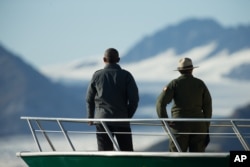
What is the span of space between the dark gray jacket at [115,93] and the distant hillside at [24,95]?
25.2m

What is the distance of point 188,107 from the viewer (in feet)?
62.5

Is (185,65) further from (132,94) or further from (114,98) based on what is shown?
(114,98)

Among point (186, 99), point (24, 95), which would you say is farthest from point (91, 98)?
point (24, 95)

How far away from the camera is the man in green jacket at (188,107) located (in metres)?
19.0

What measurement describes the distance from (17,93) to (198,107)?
96.8 ft

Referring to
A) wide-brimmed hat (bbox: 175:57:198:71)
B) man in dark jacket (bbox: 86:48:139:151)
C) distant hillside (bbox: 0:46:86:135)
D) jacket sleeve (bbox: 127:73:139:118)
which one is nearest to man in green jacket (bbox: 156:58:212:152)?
wide-brimmed hat (bbox: 175:57:198:71)

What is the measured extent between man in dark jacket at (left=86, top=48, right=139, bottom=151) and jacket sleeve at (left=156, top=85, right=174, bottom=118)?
0.41m

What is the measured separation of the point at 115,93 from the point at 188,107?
3.26 feet

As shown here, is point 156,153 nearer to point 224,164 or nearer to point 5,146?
point 224,164

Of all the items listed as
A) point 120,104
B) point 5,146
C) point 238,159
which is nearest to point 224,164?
point 238,159

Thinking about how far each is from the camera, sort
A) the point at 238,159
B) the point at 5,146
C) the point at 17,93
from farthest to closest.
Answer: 1. the point at 17,93
2. the point at 5,146
3. the point at 238,159

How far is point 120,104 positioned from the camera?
1947cm

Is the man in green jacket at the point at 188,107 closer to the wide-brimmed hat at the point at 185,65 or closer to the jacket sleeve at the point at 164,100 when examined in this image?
the jacket sleeve at the point at 164,100

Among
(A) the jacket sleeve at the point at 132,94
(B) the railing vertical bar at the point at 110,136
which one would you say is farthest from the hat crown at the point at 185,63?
(B) the railing vertical bar at the point at 110,136
